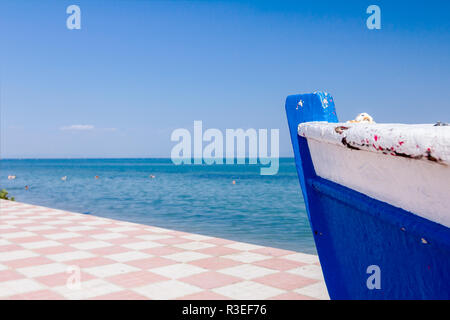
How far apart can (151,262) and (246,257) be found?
3.66 ft

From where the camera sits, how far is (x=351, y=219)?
150 centimetres

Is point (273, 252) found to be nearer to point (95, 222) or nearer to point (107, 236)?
point (107, 236)

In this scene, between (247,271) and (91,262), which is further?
(91,262)

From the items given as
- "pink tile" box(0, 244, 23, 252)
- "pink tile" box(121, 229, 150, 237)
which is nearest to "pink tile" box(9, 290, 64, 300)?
"pink tile" box(0, 244, 23, 252)

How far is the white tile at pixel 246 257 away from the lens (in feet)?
14.5

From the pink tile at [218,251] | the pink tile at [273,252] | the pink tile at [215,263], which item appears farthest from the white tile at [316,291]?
the pink tile at [218,251]

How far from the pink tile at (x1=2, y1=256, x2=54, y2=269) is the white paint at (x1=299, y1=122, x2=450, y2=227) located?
3790mm

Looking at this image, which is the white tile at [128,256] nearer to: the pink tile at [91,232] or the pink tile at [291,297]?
the pink tile at [91,232]

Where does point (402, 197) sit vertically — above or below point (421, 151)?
below

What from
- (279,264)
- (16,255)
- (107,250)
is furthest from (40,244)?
(279,264)

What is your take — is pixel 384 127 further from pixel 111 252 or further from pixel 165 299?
pixel 111 252

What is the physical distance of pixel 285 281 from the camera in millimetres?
3633
